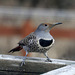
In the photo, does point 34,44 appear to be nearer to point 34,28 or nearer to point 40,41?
point 40,41

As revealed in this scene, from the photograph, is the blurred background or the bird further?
the blurred background

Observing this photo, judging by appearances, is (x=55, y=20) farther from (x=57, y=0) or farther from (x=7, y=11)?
(x=57, y=0)

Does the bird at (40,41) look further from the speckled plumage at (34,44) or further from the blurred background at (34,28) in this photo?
the blurred background at (34,28)

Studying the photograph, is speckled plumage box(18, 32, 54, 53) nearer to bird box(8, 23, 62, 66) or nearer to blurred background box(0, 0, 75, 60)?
bird box(8, 23, 62, 66)

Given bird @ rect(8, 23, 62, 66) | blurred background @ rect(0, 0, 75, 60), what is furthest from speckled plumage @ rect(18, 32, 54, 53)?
blurred background @ rect(0, 0, 75, 60)

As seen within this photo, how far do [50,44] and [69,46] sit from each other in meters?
4.15

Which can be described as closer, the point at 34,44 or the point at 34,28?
the point at 34,44

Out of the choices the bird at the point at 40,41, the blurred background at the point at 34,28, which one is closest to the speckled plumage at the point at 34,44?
the bird at the point at 40,41

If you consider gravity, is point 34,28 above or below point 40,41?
below

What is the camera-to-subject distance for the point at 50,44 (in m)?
4.67

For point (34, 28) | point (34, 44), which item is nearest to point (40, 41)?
point (34, 44)

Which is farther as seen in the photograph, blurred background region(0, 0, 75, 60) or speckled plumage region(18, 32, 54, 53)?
blurred background region(0, 0, 75, 60)

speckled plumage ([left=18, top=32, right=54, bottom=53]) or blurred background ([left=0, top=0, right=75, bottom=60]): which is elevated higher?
speckled plumage ([left=18, top=32, right=54, bottom=53])

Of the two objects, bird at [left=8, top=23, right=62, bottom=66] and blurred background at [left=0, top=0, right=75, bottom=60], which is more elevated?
bird at [left=8, top=23, right=62, bottom=66]
